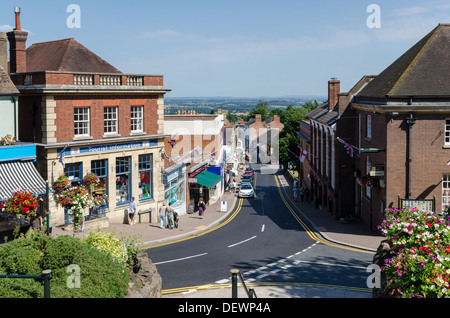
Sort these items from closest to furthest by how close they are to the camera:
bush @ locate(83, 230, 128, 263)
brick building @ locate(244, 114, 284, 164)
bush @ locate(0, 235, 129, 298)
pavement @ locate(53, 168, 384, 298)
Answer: bush @ locate(0, 235, 129, 298)
bush @ locate(83, 230, 128, 263)
pavement @ locate(53, 168, 384, 298)
brick building @ locate(244, 114, 284, 164)

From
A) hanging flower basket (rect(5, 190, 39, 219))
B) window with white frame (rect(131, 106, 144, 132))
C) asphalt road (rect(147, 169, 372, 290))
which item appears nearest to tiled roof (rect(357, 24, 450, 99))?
asphalt road (rect(147, 169, 372, 290))

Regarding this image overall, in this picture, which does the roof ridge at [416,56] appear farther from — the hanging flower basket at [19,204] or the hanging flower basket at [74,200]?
the hanging flower basket at [19,204]

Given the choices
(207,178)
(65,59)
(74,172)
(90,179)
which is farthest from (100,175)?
(207,178)

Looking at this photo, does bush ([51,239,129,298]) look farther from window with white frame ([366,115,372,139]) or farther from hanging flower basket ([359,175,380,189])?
window with white frame ([366,115,372,139])

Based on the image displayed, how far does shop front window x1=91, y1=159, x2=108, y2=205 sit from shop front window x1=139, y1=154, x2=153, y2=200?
3.14 meters

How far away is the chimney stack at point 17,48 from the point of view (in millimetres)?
30105

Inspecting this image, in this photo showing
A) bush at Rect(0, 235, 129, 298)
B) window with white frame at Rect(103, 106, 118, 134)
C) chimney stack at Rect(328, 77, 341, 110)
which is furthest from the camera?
chimney stack at Rect(328, 77, 341, 110)

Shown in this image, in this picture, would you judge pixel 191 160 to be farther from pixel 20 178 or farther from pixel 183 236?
pixel 20 178

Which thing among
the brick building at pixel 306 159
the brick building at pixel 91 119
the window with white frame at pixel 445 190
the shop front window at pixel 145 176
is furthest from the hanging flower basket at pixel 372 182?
the brick building at pixel 306 159

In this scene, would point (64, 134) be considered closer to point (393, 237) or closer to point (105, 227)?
point (105, 227)

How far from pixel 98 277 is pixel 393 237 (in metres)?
7.69

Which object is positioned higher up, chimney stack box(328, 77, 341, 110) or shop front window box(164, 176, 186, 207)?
chimney stack box(328, 77, 341, 110)

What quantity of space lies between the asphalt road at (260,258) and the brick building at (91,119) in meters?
6.46

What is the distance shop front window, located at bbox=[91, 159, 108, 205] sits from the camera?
29.4 m
